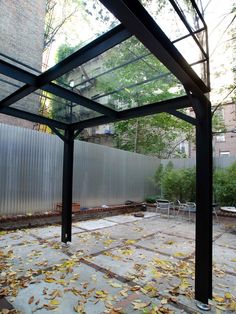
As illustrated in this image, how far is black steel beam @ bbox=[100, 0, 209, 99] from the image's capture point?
5.08 feet

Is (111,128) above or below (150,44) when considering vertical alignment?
above

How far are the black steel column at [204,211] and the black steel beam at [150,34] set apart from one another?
24.0 inches

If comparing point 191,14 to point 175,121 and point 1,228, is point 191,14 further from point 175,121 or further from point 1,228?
point 175,121

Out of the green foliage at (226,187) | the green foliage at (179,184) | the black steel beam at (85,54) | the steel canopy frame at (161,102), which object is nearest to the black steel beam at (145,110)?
the steel canopy frame at (161,102)

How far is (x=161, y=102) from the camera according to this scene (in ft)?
11.8

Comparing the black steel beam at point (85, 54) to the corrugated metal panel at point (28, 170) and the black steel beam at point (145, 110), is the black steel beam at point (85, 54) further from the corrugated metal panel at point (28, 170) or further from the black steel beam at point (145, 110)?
the corrugated metal panel at point (28, 170)

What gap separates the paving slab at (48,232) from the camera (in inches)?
222

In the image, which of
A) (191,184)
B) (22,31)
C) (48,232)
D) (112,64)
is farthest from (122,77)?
(22,31)

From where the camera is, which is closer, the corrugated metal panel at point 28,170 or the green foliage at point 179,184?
the corrugated metal panel at point 28,170

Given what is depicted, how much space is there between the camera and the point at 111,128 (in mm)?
15773

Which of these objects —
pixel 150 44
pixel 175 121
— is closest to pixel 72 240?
pixel 150 44

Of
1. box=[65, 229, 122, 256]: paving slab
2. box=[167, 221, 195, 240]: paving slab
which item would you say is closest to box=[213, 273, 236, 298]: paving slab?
box=[65, 229, 122, 256]: paving slab

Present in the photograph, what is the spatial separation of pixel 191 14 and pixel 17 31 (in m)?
9.18

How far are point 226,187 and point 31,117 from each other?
6.93 metres
